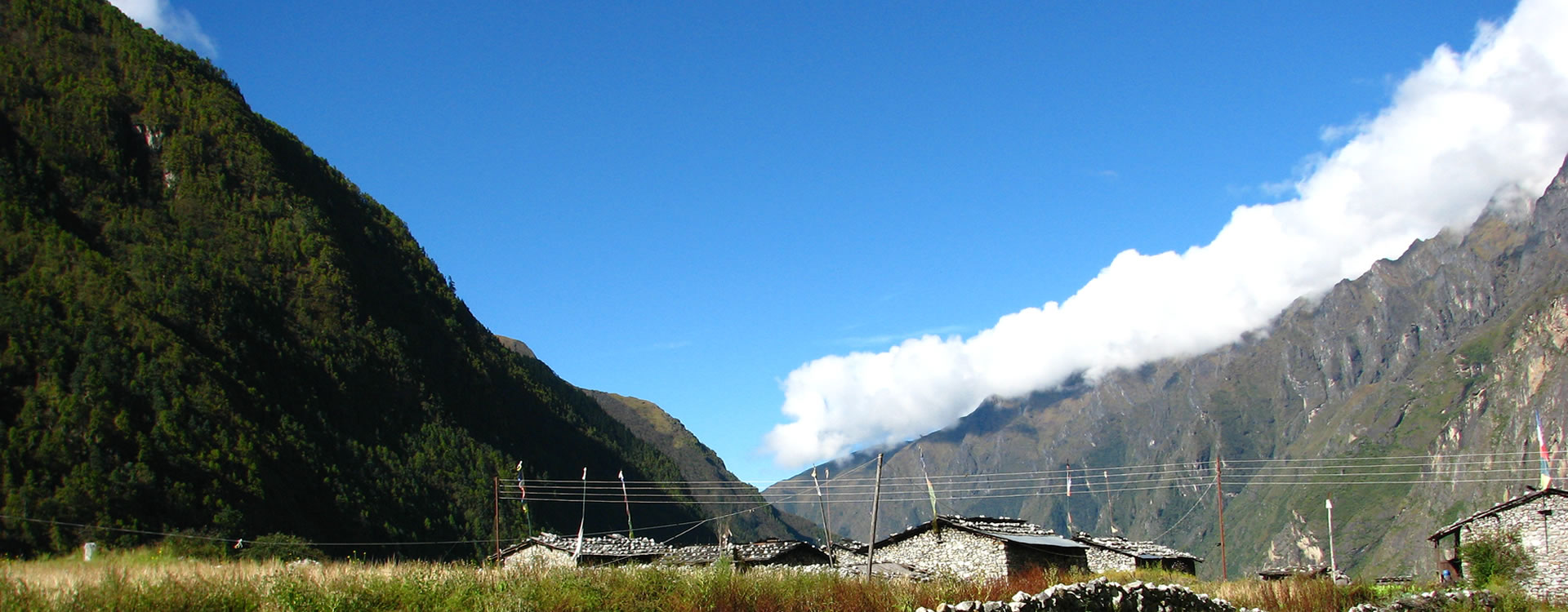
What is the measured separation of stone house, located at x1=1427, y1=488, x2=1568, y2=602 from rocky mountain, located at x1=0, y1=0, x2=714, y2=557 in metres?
86.5

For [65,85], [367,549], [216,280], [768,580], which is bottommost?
[367,549]

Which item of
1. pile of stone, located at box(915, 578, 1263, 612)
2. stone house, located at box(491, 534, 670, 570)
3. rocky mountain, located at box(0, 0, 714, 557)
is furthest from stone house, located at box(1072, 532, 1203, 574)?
rocky mountain, located at box(0, 0, 714, 557)

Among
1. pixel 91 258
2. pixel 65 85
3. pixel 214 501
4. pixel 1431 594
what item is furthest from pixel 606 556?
pixel 65 85

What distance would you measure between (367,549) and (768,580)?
109 meters

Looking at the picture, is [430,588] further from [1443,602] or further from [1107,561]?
[1107,561]

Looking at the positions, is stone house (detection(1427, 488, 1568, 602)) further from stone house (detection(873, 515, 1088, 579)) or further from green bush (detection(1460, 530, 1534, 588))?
stone house (detection(873, 515, 1088, 579))

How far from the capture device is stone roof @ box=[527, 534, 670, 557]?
164ft

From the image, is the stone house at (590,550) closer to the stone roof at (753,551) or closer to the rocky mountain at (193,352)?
the stone roof at (753,551)

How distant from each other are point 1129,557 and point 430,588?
49.1 metres

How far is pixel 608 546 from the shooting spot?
52.9 m

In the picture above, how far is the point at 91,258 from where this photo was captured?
130500 mm

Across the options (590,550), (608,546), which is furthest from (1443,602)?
(608,546)

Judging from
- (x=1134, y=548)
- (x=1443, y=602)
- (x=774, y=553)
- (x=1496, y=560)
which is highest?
(x=774, y=553)

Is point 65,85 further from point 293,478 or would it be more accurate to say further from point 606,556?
point 606,556
